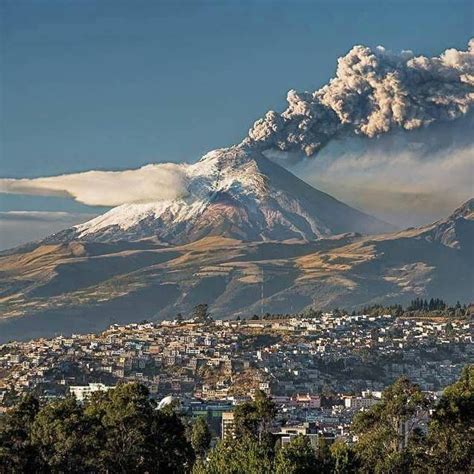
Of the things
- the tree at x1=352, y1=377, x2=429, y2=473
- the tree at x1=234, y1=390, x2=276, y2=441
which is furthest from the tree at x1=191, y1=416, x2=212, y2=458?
the tree at x1=352, y1=377, x2=429, y2=473

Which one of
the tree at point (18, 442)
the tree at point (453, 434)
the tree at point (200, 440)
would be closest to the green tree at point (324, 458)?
the tree at point (453, 434)

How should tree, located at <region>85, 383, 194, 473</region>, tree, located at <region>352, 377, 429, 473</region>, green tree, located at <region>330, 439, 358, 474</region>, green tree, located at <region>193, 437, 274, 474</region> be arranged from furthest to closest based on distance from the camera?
tree, located at <region>85, 383, 194, 473</region>, tree, located at <region>352, 377, 429, 473</region>, green tree, located at <region>330, 439, 358, 474</region>, green tree, located at <region>193, 437, 274, 474</region>

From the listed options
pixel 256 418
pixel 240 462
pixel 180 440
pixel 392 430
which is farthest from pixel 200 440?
pixel 240 462

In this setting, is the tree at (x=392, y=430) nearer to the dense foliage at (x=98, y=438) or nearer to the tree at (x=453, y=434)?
the tree at (x=453, y=434)

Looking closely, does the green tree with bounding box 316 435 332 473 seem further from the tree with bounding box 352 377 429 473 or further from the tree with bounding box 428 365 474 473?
the tree with bounding box 428 365 474 473

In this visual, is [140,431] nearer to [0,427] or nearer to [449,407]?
[0,427]
